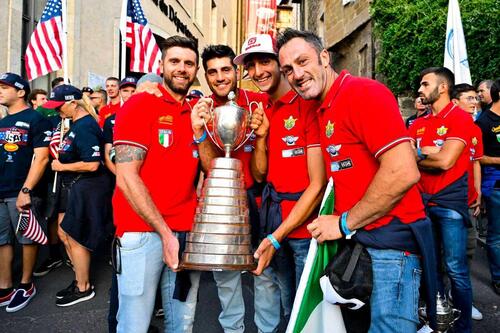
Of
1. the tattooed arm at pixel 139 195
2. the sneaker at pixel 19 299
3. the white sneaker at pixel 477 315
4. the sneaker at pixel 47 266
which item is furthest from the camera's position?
the sneaker at pixel 47 266

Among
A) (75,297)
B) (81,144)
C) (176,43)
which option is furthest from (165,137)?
(75,297)

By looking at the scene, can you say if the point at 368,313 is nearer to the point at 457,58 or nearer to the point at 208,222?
the point at 208,222

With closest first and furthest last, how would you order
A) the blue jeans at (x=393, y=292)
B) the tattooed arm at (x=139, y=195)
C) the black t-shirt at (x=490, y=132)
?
the blue jeans at (x=393, y=292)
the tattooed arm at (x=139, y=195)
the black t-shirt at (x=490, y=132)

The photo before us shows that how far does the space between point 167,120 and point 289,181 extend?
2.83 feet

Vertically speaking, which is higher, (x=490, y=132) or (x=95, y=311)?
(x=490, y=132)

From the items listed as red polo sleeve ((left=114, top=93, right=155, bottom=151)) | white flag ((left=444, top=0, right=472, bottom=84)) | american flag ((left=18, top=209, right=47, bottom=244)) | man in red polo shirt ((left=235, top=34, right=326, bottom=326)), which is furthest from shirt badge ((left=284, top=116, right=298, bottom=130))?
white flag ((left=444, top=0, right=472, bottom=84))

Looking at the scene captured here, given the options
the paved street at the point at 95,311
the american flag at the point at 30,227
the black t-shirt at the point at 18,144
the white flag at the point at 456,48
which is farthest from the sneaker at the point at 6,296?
the white flag at the point at 456,48

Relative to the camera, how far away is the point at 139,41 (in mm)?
8391

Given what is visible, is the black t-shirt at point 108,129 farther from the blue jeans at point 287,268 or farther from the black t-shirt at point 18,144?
the blue jeans at point 287,268

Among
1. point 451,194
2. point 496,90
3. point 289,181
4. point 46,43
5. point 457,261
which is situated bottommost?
point 457,261

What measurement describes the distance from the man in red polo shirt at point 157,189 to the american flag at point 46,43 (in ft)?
17.3

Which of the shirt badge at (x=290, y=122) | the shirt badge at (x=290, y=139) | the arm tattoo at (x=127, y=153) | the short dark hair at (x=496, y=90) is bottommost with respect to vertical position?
the arm tattoo at (x=127, y=153)

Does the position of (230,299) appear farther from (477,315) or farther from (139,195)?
(477,315)

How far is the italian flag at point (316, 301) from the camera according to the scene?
2.13m
